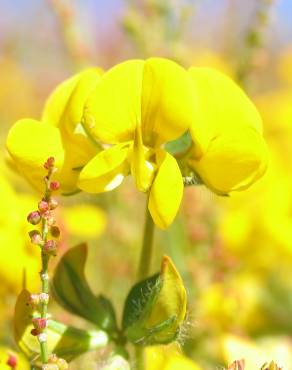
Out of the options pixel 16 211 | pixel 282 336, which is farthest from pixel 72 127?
pixel 282 336

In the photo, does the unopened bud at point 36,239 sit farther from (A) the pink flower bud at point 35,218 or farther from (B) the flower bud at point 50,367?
(B) the flower bud at point 50,367

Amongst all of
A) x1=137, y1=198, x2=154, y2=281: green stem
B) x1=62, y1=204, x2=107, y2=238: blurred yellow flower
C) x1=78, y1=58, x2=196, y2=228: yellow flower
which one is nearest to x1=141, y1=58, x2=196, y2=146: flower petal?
Answer: x1=78, y1=58, x2=196, y2=228: yellow flower

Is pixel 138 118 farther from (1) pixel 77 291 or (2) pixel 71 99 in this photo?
(1) pixel 77 291

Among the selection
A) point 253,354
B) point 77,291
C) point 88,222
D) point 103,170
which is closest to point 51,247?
point 103,170

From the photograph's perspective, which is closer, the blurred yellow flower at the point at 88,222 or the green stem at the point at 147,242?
the green stem at the point at 147,242

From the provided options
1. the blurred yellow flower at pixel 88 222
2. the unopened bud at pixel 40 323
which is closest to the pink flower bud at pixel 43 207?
the unopened bud at pixel 40 323

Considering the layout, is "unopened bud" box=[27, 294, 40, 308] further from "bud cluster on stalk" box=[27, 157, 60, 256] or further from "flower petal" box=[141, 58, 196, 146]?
"flower petal" box=[141, 58, 196, 146]

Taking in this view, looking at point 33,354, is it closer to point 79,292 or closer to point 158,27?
point 79,292
